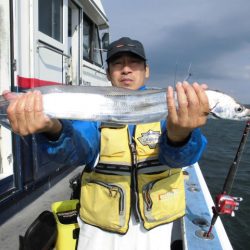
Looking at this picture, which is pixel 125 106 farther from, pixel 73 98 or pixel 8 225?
pixel 8 225

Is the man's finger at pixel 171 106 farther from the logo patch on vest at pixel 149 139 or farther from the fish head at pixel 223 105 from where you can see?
the logo patch on vest at pixel 149 139

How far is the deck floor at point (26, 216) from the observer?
150 inches

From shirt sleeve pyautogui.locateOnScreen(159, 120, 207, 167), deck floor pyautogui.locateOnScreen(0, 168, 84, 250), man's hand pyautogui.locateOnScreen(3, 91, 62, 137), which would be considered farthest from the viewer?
deck floor pyautogui.locateOnScreen(0, 168, 84, 250)

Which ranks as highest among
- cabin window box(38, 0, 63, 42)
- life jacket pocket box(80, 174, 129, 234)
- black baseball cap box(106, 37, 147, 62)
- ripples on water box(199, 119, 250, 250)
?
cabin window box(38, 0, 63, 42)

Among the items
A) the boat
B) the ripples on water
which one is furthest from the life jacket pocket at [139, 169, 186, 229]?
the ripples on water

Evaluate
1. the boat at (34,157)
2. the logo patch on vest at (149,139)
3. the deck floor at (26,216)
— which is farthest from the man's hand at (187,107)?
the deck floor at (26,216)

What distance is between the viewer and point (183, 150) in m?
2.42

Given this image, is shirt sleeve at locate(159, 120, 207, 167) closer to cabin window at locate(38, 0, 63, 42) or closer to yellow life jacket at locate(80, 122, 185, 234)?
yellow life jacket at locate(80, 122, 185, 234)

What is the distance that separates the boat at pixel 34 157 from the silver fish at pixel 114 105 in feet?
5.48

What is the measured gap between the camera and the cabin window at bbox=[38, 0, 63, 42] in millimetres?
5074

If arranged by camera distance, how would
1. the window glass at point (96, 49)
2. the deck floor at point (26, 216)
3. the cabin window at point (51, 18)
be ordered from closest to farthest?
the deck floor at point (26, 216)
the cabin window at point (51, 18)
the window glass at point (96, 49)

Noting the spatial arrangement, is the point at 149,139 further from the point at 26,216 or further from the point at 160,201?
the point at 26,216

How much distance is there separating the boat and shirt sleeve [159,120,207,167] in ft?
4.27

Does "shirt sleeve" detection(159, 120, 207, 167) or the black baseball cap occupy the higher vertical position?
the black baseball cap
